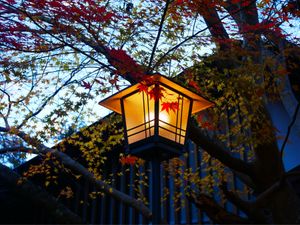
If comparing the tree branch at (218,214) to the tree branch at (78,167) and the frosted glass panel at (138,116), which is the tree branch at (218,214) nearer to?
the frosted glass panel at (138,116)

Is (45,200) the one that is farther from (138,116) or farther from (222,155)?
(138,116)

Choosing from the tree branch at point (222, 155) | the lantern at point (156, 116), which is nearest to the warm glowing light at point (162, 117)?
the lantern at point (156, 116)

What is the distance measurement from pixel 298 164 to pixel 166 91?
4.87 m

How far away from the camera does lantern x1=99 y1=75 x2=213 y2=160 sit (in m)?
→ 3.69

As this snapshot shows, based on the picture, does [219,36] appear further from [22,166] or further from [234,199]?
[22,166]

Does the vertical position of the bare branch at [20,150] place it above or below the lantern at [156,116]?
above

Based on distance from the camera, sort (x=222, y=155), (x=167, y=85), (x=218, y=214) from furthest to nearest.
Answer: (x=222, y=155) → (x=218, y=214) → (x=167, y=85)

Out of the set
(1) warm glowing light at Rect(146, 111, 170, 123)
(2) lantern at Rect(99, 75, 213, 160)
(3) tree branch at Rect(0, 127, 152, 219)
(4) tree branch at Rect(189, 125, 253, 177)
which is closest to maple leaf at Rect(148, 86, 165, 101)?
(2) lantern at Rect(99, 75, 213, 160)

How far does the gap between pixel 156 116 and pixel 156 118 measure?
0.02 meters

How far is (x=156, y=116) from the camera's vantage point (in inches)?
146

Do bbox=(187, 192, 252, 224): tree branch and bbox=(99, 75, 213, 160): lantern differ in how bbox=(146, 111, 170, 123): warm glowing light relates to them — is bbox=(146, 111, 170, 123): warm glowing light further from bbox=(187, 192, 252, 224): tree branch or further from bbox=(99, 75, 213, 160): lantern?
bbox=(187, 192, 252, 224): tree branch

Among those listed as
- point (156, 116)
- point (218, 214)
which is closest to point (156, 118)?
point (156, 116)

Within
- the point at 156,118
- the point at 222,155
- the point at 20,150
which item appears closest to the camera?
the point at 156,118

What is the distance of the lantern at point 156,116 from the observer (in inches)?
145
